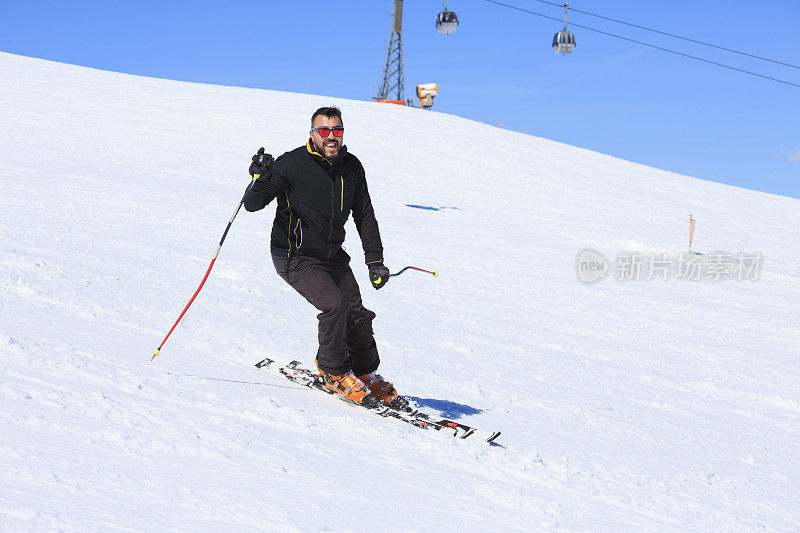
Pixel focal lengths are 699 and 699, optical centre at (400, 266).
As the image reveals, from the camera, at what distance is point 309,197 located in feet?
14.1

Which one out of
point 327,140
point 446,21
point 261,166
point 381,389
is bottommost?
point 381,389

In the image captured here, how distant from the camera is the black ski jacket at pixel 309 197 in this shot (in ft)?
13.9

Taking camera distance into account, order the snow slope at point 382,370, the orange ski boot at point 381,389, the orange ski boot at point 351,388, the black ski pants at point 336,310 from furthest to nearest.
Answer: the orange ski boot at point 381,389 → the orange ski boot at point 351,388 → the black ski pants at point 336,310 → the snow slope at point 382,370

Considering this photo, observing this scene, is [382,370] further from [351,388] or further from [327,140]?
[327,140]

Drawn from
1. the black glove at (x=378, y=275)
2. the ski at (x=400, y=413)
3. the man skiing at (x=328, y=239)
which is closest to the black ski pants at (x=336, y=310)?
the man skiing at (x=328, y=239)

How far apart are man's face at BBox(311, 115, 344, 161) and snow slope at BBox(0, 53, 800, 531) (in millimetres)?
1530

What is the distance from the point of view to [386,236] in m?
13.0

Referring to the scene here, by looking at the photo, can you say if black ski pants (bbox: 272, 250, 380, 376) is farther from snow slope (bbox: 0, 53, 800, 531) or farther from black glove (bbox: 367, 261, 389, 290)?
snow slope (bbox: 0, 53, 800, 531)

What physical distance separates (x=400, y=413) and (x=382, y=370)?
1458 millimetres

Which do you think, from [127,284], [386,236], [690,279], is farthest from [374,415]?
[690,279]

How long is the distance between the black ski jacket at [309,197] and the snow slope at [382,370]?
3.16ft

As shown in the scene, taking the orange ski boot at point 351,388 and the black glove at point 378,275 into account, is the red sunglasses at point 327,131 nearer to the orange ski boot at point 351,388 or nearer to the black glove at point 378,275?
the black glove at point 378,275

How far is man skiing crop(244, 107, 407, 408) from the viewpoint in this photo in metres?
4.27

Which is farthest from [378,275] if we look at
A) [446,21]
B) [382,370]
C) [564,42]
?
[446,21]
